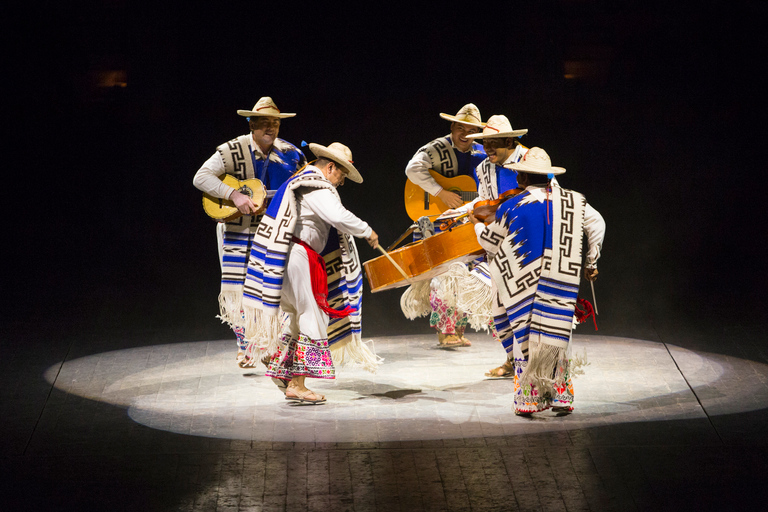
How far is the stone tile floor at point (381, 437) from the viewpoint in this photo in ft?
11.2

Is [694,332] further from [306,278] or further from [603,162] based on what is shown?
[306,278]

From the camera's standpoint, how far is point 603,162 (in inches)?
278

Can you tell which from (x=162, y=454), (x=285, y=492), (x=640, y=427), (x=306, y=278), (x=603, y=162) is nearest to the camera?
(x=285, y=492)

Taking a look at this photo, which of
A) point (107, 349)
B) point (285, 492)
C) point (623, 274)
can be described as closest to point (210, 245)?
point (107, 349)

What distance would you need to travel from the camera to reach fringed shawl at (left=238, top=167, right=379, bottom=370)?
458 cm

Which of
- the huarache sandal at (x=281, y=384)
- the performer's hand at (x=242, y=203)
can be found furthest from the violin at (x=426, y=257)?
the performer's hand at (x=242, y=203)

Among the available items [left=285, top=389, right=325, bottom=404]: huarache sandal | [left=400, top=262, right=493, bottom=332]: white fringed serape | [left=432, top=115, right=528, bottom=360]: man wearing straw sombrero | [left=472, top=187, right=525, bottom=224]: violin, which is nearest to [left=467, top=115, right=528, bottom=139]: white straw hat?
[left=432, top=115, right=528, bottom=360]: man wearing straw sombrero

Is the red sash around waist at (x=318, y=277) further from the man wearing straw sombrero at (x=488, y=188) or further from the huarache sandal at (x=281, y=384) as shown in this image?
the man wearing straw sombrero at (x=488, y=188)

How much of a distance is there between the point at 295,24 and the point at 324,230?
2.42m

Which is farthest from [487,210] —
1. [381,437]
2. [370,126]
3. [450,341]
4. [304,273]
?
[370,126]

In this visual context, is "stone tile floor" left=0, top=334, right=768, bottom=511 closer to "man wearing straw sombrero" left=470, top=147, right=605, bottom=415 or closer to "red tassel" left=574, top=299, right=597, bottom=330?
"man wearing straw sombrero" left=470, top=147, right=605, bottom=415

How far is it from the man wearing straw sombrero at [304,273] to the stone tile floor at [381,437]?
0.86 feet

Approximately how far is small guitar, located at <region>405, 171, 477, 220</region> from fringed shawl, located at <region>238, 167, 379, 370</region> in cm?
100

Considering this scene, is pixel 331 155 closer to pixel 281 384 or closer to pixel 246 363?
pixel 281 384
